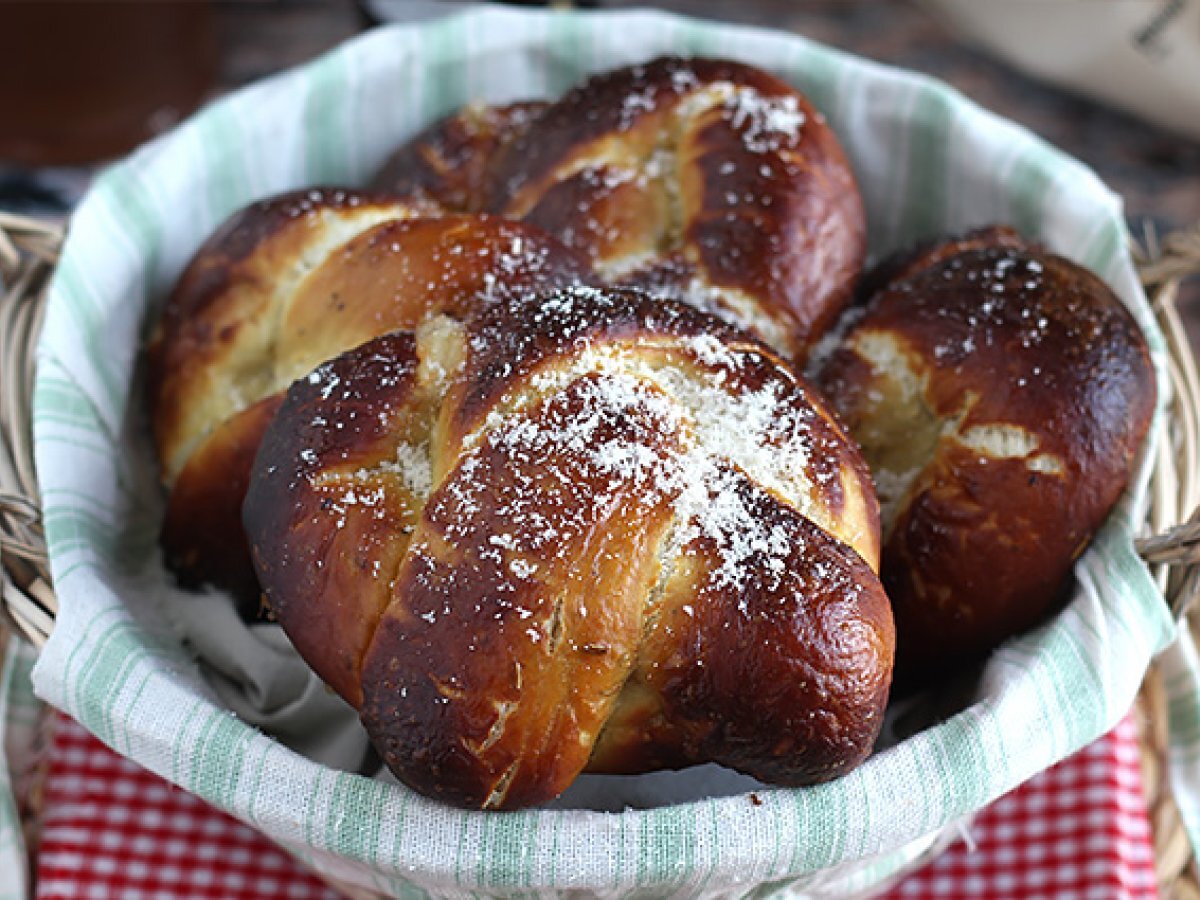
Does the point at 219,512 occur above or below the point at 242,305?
below

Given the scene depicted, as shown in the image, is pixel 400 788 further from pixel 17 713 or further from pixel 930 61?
pixel 930 61

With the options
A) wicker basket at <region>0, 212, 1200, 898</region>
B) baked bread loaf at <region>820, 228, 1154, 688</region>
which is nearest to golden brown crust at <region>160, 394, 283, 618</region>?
wicker basket at <region>0, 212, 1200, 898</region>

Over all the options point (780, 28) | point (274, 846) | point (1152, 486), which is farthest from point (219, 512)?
point (780, 28)

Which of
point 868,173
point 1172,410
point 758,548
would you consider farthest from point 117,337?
point 1172,410

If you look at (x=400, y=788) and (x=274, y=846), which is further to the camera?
(x=274, y=846)

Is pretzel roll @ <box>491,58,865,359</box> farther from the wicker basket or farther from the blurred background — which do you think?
the blurred background

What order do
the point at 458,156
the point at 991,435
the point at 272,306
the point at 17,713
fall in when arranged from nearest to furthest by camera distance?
the point at 991,435 < the point at 272,306 < the point at 17,713 < the point at 458,156

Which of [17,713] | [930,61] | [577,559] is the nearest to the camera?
[577,559]
